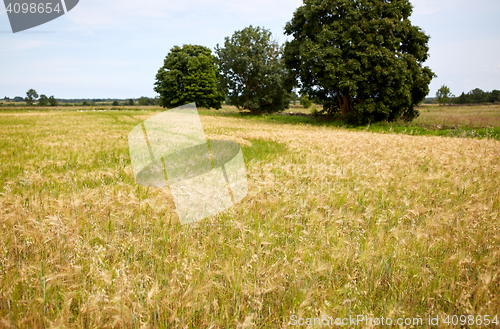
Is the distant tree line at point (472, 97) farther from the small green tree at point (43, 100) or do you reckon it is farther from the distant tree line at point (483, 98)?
the small green tree at point (43, 100)

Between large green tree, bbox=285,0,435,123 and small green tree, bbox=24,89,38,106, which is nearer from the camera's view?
large green tree, bbox=285,0,435,123

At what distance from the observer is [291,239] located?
3.26 m

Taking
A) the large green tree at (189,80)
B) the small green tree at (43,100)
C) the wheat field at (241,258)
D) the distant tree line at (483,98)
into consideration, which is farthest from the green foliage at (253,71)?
the small green tree at (43,100)

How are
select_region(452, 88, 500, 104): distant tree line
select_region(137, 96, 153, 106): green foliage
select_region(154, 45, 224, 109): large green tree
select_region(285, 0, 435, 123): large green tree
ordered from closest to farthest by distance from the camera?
select_region(285, 0, 435, 123): large green tree < select_region(154, 45, 224, 109): large green tree < select_region(452, 88, 500, 104): distant tree line < select_region(137, 96, 153, 106): green foliage

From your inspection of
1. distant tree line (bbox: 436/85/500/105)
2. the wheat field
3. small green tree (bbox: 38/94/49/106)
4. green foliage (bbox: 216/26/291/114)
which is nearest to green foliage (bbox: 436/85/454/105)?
distant tree line (bbox: 436/85/500/105)

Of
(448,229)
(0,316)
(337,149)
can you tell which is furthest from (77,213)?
(337,149)

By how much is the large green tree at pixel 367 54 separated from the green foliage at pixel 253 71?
1674 cm

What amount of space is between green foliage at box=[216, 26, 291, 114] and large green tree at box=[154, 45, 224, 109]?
1382 centimetres

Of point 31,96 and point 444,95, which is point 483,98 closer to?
point 444,95

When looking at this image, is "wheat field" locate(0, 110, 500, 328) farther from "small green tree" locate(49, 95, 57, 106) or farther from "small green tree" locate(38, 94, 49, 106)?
"small green tree" locate(49, 95, 57, 106)

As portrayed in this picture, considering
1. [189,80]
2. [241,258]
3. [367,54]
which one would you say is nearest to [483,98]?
[367,54]

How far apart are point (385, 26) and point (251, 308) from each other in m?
23.9

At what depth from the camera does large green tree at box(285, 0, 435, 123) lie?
20219 mm

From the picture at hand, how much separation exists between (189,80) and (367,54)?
4327 cm
